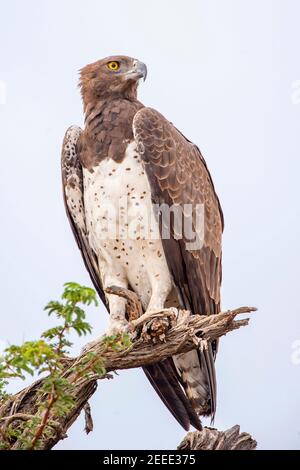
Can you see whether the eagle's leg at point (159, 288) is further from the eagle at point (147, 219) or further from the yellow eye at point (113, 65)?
the yellow eye at point (113, 65)

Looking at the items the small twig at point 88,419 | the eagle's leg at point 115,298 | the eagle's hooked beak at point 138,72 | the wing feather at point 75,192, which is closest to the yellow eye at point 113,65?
the eagle's hooked beak at point 138,72

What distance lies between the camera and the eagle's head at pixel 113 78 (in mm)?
11297

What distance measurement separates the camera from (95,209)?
10.5m

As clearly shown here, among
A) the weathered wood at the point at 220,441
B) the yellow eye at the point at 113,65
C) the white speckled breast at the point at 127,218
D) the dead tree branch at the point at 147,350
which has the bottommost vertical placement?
the weathered wood at the point at 220,441

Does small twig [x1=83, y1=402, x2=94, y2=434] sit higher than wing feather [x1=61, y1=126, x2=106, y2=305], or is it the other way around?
wing feather [x1=61, y1=126, x2=106, y2=305]

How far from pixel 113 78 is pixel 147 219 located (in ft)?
6.68

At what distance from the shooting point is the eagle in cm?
1033

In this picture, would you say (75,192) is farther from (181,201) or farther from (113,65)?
(113,65)

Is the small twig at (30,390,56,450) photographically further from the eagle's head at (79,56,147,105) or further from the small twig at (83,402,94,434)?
the eagle's head at (79,56,147,105)

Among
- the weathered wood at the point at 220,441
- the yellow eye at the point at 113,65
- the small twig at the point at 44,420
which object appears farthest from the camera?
the yellow eye at the point at 113,65

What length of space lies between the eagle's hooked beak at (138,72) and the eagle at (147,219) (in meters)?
0.27

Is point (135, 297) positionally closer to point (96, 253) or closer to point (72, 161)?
point (96, 253)

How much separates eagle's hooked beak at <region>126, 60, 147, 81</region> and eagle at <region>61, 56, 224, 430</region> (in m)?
0.27

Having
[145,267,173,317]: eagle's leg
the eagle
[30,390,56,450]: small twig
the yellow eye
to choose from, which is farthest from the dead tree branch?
the yellow eye
